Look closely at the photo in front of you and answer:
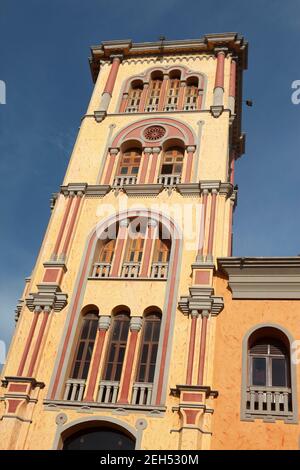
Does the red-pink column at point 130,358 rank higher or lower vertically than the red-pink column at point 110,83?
lower

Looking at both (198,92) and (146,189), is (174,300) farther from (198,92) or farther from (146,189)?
(198,92)

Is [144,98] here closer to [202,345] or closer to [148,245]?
[148,245]

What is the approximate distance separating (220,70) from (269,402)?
54.8 feet

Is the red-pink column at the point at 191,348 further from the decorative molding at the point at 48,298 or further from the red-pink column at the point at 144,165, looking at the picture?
the red-pink column at the point at 144,165

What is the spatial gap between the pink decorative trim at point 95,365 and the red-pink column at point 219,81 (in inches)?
489

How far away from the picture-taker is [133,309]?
17.2 metres

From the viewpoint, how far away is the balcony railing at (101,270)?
730 inches

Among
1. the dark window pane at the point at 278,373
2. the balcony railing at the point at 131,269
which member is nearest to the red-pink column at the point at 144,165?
the balcony railing at the point at 131,269

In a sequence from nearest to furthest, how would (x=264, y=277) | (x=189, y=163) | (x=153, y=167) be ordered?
(x=264, y=277) → (x=189, y=163) → (x=153, y=167)

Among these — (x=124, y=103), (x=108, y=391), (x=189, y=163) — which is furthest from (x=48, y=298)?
(x=124, y=103)

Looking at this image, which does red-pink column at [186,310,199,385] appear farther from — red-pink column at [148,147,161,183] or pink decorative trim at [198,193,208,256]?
red-pink column at [148,147,161,183]

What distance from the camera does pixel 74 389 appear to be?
15.8 metres

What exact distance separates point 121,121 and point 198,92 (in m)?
4.09
